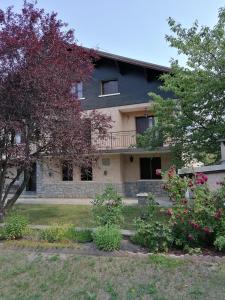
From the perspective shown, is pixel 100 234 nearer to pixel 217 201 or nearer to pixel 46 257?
pixel 46 257

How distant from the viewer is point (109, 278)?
18.0ft

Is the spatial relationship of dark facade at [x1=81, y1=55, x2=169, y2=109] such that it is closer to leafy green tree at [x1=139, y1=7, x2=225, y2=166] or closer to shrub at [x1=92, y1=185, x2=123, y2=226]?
leafy green tree at [x1=139, y1=7, x2=225, y2=166]

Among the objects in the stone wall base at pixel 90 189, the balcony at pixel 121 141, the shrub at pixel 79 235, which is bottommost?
the shrub at pixel 79 235

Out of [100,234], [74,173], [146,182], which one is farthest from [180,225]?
[74,173]

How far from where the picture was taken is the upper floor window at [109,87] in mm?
23703

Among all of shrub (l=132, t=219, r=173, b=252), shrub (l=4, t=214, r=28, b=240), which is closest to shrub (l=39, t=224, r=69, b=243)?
shrub (l=4, t=214, r=28, b=240)

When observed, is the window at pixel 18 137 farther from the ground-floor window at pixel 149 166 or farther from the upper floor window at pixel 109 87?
the upper floor window at pixel 109 87

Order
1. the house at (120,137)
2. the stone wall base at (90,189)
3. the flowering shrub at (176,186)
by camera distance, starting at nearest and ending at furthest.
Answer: the flowering shrub at (176,186) < the stone wall base at (90,189) < the house at (120,137)

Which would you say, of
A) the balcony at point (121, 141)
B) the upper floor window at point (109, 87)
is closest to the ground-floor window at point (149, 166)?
the balcony at point (121, 141)

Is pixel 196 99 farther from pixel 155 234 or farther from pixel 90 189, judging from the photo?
pixel 90 189

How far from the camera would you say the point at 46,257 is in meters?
6.78

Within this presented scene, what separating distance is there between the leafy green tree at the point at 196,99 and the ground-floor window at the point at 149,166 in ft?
28.2

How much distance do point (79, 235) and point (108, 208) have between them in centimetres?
91

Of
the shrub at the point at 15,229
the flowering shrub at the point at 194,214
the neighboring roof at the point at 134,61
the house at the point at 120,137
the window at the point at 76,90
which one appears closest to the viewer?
the flowering shrub at the point at 194,214
